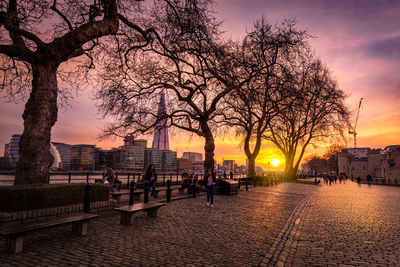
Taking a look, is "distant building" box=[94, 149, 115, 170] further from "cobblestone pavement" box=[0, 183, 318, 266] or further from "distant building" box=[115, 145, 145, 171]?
"cobblestone pavement" box=[0, 183, 318, 266]

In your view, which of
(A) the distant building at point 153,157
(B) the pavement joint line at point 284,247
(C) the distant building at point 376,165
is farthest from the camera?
(A) the distant building at point 153,157

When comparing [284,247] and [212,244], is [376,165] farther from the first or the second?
[212,244]

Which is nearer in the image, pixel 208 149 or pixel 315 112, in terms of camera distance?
pixel 208 149

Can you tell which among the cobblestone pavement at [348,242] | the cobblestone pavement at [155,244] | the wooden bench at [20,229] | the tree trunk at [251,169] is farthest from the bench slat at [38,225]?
the tree trunk at [251,169]

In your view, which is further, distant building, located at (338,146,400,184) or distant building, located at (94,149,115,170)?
distant building, located at (94,149,115,170)

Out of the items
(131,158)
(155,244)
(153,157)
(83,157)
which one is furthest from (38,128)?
(83,157)

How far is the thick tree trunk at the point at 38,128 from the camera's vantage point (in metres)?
7.84

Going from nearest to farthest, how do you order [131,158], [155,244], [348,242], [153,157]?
[155,244]
[348,242]
[131,158]
[153,157]

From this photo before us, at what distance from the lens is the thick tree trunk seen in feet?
25.7

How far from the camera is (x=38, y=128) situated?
26.3 ft

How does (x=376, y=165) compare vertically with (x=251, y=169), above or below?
above

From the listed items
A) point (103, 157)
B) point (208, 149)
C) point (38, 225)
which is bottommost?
point (38, 225)

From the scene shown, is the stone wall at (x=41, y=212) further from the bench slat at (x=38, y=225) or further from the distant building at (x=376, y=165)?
the distant building at (x=376, y=165)

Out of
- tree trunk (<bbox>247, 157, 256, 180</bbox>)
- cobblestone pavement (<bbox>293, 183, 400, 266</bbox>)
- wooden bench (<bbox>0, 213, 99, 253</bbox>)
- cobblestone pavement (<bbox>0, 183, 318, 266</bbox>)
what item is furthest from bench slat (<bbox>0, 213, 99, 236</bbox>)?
tree trunk (<bbox>247, 157, 256, 180</bbox>)
